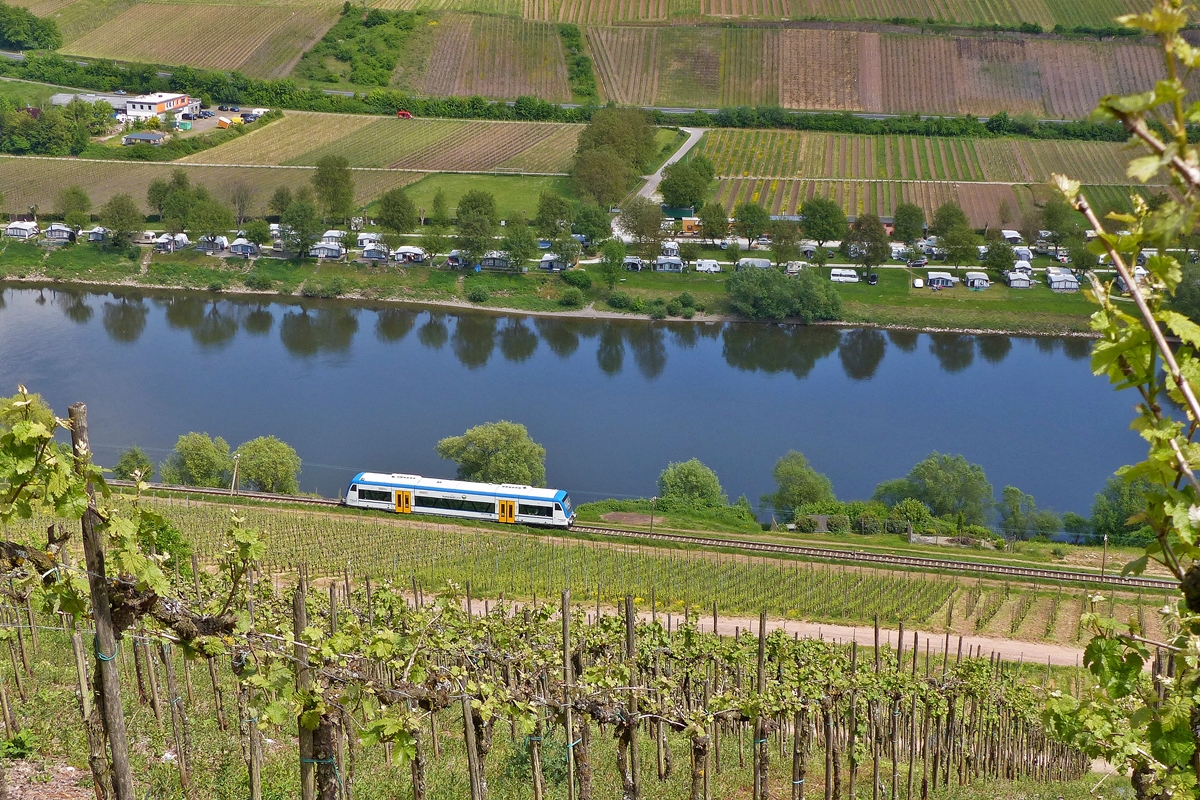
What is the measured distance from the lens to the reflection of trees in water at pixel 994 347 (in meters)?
53.8

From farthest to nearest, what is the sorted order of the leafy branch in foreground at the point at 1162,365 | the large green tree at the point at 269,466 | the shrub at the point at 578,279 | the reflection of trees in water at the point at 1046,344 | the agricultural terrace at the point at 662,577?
1. the shrub at the point at 578,279
2. the reflection of trees in water at the point at 1046,344
3. the large green tree at the point at 269,466
4. the agricultural terrace at the point at 662,577
5. the leafy branch in foreground at the point at 1162,365

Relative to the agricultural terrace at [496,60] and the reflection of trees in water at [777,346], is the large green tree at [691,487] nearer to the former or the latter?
the reflection of trees in water at [777,346]

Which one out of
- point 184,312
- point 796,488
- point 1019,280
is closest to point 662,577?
point 796,488

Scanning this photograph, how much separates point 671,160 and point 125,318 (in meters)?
35.8

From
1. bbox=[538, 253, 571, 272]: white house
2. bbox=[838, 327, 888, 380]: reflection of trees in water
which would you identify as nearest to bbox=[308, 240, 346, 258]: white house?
bbox=[538, 253, 571, 272]: white house

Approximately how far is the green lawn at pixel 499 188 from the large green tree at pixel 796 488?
3405 centimetres

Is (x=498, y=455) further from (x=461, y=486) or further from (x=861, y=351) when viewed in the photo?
(x=861, y=351)

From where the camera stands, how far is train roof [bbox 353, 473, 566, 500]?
33375 millimetres

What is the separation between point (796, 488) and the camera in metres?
36.8

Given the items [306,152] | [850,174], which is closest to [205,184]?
[306,152]

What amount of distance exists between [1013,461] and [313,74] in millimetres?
61941

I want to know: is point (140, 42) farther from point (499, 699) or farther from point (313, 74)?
point (499, 699)

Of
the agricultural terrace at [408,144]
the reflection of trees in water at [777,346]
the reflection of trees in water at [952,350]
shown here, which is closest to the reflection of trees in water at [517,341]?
the reflection of trees in water at [777,346]

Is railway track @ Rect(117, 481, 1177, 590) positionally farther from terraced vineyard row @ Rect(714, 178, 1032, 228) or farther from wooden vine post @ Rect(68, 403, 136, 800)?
terraced vineyard row @ Rect(714, 178, 1032, 228)
